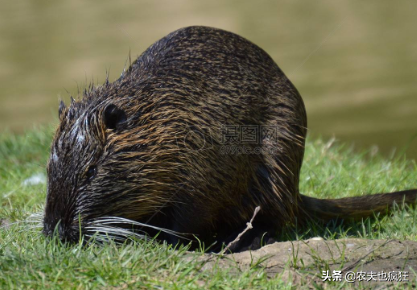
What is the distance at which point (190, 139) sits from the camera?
10.1 ft

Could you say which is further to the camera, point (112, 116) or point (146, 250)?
Answer: point (112, 116)

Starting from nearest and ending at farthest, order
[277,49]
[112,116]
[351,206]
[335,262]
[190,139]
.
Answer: [335,262] < [112,116] < [190,139] < [351,206] < [277,49]

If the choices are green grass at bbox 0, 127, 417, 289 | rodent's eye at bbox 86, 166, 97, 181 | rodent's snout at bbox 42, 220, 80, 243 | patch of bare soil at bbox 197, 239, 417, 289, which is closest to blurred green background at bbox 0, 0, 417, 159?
green grass at bbox 0, 127, 417, 289

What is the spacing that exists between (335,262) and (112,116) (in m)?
1.22

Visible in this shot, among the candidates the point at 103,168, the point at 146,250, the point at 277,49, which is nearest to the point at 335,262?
the point at 146,250

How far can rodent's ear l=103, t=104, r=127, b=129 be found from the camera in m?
2.94

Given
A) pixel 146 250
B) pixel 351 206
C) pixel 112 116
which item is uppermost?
pixel 112 116

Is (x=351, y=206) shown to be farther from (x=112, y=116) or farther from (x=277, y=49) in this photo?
(x=277, y=49)

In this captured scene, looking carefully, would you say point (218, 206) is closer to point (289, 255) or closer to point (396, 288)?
point (289, 255)

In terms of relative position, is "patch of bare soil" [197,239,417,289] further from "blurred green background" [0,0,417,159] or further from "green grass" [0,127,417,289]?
"blurred green background" [0,0,417,159]

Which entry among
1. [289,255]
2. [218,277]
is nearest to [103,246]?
[218,277]

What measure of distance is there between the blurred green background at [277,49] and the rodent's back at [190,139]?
130 inches

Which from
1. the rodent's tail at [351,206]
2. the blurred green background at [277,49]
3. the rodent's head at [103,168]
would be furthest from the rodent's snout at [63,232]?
the blurred green background at [277,49]

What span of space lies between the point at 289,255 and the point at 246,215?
2.24 feet
